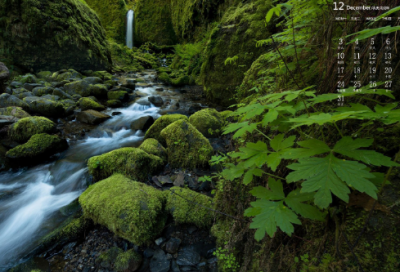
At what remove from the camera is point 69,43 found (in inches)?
461

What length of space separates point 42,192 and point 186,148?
3.18 meters

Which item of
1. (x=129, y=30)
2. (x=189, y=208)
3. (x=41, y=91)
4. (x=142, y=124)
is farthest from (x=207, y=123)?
(x=129, y=30)

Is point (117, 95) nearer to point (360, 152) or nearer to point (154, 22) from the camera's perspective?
point (360, 152)

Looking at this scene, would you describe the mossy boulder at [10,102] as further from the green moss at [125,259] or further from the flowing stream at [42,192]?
the green moss at [125,259]

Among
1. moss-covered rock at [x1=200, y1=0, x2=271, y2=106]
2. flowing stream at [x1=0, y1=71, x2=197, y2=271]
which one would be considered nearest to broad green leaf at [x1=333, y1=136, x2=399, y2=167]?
flowing stream at [x1=0, y1=71, x2=197, y2=271]

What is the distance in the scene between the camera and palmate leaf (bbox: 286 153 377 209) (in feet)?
3.06

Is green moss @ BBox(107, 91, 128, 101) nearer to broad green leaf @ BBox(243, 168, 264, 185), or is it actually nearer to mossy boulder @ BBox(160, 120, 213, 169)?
mossy boulder @ BBox(160, 120, 213, 169)

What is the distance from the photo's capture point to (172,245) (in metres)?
2.68

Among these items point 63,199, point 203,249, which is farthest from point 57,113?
point 203,249

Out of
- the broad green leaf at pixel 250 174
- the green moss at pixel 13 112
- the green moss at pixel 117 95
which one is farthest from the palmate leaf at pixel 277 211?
the green moss at pixel 117 95

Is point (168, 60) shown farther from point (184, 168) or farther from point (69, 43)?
Answer: point (184, 168)

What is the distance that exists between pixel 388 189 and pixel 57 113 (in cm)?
869

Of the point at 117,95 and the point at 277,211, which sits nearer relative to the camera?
the point at 277,211

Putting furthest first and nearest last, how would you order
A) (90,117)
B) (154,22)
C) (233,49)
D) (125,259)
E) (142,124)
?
(154,22)
(233,49)
(90,117)
(142,124)
(125,259)
